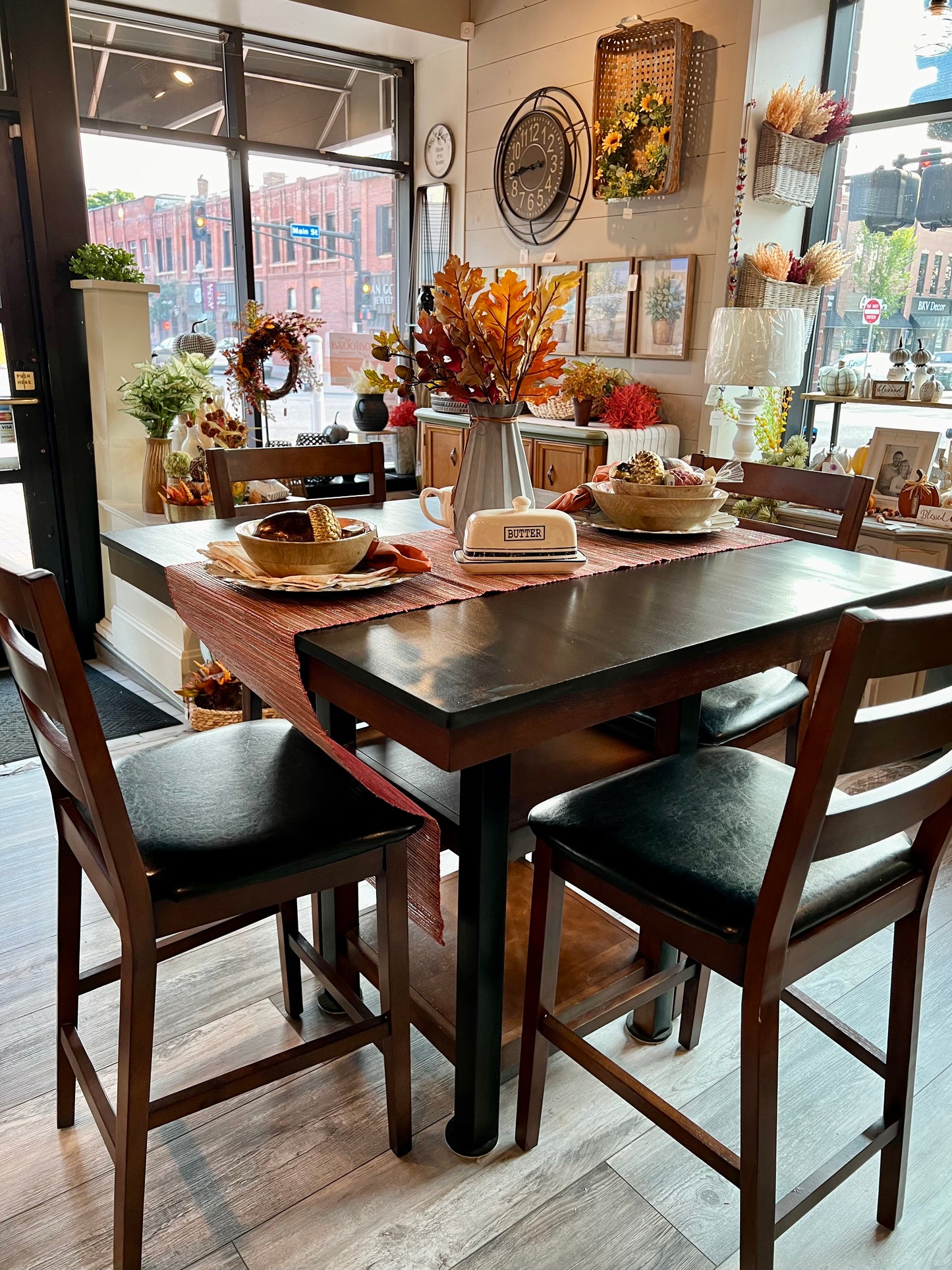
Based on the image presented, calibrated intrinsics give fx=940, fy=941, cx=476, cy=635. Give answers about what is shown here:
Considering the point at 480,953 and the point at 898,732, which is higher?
the point at 898,732

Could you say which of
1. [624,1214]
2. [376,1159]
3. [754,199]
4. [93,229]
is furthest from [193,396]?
[624,1214]

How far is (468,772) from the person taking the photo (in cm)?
133

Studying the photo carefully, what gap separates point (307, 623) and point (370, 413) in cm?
368

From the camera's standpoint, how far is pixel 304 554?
4.91 ft

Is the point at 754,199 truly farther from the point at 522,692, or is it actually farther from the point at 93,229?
the point at 522,692

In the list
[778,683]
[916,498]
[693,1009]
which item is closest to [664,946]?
[693,1009]

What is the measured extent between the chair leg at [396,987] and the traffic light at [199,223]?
153 inches

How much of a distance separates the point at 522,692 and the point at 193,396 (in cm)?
287

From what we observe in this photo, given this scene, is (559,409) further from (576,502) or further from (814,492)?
(576,502)

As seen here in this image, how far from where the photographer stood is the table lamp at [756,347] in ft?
10.5

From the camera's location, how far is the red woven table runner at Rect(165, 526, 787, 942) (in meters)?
1.34

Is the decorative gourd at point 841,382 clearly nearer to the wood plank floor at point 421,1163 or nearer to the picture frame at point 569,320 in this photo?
the picture frame at point 569,320

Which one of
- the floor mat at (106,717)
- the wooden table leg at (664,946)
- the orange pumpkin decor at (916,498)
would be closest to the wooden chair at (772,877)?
the wooden table leg at (664,946)

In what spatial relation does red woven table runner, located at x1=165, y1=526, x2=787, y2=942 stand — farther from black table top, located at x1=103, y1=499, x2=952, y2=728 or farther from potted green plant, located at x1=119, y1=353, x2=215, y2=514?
potted green plant, located at x1=119, y1=353, x2=215, y2=514
